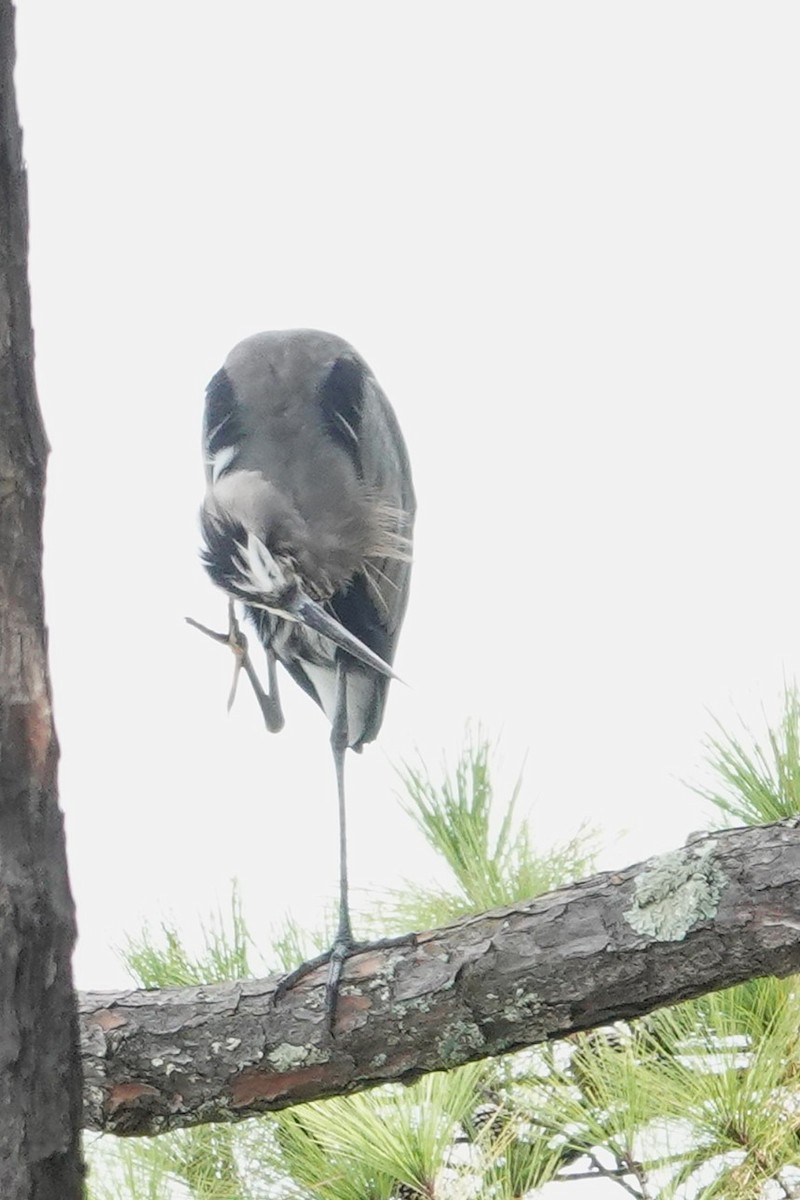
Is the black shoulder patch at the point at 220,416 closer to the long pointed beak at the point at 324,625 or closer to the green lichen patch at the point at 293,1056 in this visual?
the long pointed beak at the point at 324,625

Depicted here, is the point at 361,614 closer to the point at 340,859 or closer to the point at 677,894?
the point at 340,859

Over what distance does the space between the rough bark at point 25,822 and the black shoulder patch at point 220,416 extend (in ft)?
3.50

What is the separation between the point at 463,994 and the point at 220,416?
887mm

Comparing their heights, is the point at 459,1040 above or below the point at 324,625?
below

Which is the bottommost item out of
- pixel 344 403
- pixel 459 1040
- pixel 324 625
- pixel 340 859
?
pixel 459 1040

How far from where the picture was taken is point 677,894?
977mm

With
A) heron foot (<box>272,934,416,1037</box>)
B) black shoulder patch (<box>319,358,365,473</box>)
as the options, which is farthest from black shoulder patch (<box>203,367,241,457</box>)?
heron foot (<box>272,934,416,1037</box>)

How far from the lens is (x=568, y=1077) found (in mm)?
1314

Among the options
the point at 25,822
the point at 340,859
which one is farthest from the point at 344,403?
the point at 25,822

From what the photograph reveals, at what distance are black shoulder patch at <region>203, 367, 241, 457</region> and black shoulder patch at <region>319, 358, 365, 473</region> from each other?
109 mm

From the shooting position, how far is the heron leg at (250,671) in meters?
1.36

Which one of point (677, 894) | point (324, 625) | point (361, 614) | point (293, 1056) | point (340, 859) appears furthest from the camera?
point (361, 614)

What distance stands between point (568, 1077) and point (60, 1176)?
780 mm

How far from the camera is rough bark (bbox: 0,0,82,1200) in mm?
617
